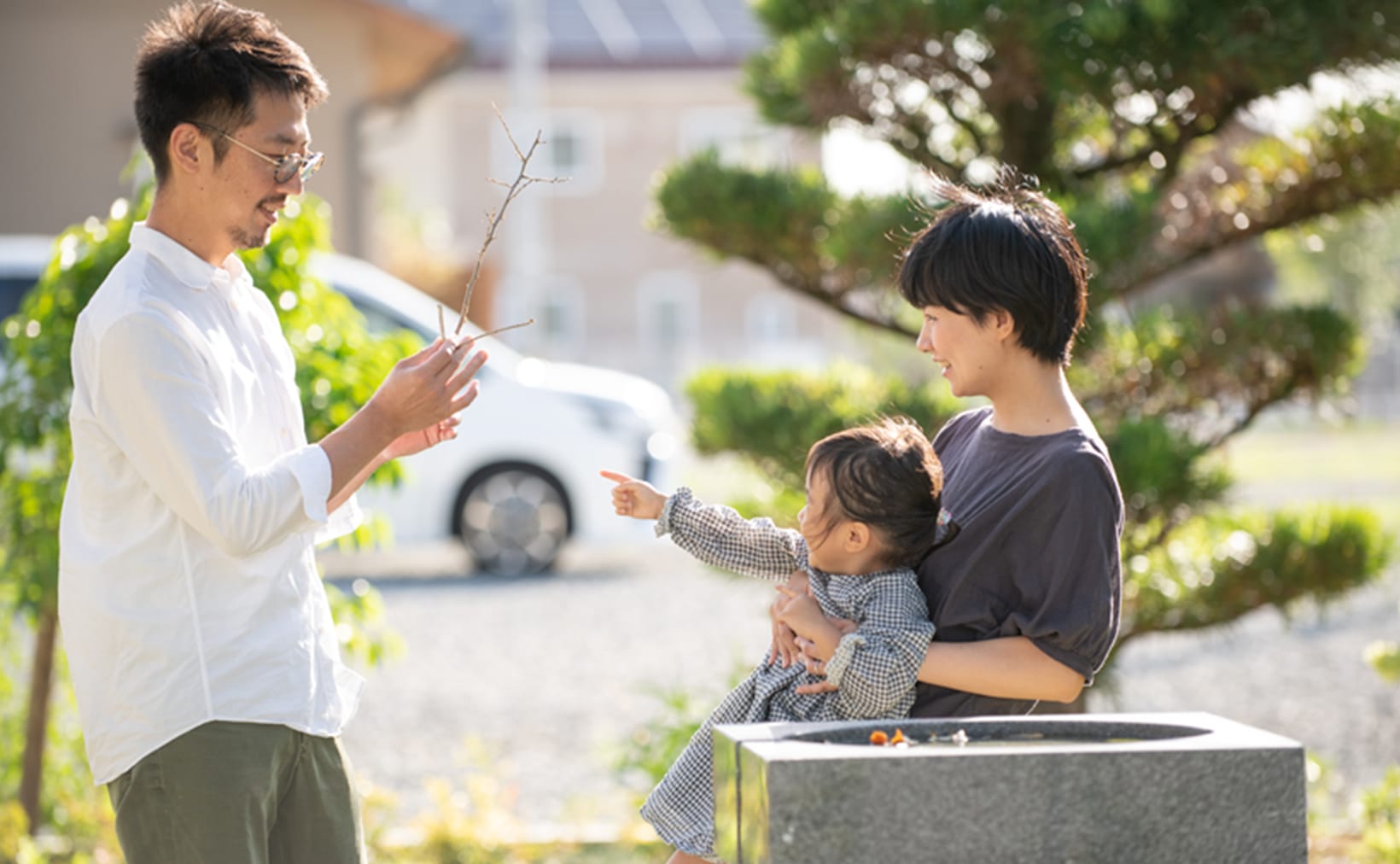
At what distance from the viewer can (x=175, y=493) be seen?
224cm

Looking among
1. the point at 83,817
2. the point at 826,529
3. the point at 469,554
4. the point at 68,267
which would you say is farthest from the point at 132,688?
the point at 469,554

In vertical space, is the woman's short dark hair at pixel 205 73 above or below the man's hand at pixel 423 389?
above

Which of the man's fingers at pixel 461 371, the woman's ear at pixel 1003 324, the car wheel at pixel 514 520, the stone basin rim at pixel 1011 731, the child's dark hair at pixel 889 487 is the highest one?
the woman's ear at pixel 1003 324

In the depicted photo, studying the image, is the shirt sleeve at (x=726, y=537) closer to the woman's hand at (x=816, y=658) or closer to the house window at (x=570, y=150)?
the woman's hand at (x=816, y=658)

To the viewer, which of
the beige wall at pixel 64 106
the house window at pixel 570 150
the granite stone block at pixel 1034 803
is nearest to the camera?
the granite stone block at pixel 1034 803

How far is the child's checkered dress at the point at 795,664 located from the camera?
2295 millimetres

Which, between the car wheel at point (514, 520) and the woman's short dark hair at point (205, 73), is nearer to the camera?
the woman's short dark hair at point (205, 73)

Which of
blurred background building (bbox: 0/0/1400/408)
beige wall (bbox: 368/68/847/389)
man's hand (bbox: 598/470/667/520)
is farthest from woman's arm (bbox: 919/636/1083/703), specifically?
beige wall (bbox: 368/68/847/389)

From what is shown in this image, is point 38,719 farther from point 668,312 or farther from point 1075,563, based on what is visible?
point 668,312

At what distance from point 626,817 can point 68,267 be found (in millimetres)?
2421

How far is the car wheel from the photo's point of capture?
10.7m

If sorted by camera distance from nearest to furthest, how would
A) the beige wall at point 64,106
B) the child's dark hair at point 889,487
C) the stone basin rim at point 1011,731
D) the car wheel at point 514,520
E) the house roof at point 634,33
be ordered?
the stone basin rim at point 1011,731, the child's dark hair at point 889,487, the car wheel at point 514,520, the beige wall at point 64,106, the house roof at point 634,33

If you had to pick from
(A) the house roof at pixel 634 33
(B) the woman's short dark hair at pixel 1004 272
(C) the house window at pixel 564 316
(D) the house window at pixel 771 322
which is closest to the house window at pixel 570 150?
(A) the house roof at pixel 634 33

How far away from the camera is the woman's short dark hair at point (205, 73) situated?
7.86ft
